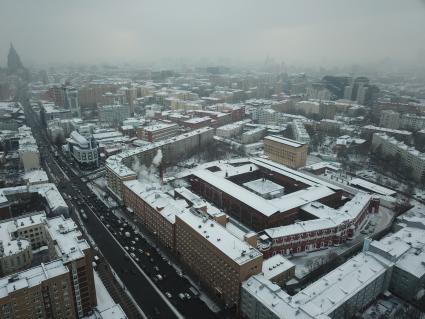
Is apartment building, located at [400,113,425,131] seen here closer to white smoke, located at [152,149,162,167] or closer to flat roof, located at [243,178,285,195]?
flat roof, located at [243,178,285,195]

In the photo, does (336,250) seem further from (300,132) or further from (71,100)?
(71,100)

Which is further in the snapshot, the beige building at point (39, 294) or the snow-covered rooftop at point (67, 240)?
the snow-covered rooftop at point (67, 240)

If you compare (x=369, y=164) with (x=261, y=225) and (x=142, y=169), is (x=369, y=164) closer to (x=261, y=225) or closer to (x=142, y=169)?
(x=261, y=225)

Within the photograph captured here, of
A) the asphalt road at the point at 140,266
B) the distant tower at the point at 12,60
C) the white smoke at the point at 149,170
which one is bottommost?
the asphalt road at the point at 140,266

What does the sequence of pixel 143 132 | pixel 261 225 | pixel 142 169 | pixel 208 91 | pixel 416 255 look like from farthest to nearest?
1. pixel 208 91
2. pixel 143 132
3. pixel 142 169
4. pixel 261 225
5. pixel 416 255

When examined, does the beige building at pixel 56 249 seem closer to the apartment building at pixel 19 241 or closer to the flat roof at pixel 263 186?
the apartment building at pixel 19 241

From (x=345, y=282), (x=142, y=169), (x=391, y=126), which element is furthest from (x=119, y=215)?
(x=391, y=126)

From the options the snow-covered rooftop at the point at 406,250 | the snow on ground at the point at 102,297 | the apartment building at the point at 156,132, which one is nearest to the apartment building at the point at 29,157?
the apartment building at the point at 156,132
